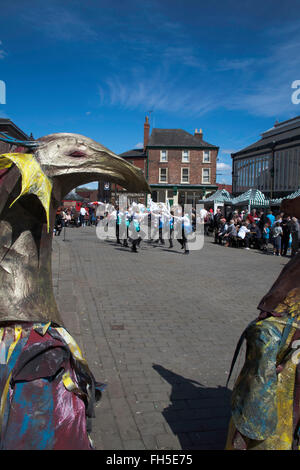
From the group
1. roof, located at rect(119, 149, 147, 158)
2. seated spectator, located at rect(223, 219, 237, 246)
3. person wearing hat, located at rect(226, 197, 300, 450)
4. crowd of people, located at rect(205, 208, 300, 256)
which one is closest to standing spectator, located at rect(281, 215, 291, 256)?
crowd of people, located at rect(205, 208, 300, 256)

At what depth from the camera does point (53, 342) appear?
183 cm

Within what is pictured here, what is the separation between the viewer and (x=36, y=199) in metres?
1.89

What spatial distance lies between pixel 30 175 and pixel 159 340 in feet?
11.7

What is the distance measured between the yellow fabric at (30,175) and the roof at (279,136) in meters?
20.9

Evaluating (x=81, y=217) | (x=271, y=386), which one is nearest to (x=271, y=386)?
(x=271, y=386)

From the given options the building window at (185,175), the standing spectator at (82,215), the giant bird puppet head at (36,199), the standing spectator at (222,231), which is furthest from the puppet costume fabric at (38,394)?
the building window at (185,175)

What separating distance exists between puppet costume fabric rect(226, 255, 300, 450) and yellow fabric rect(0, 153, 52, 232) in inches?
49.9

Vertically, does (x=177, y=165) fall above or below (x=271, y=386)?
above

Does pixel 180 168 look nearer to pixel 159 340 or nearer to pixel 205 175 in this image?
pixel 205 175

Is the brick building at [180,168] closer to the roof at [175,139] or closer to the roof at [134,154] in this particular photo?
the roof at [175,139]

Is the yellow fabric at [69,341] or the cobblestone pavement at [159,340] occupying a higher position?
the yellow fabric at [69,341]

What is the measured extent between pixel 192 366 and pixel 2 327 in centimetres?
278

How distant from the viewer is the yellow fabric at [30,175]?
5.75ft
